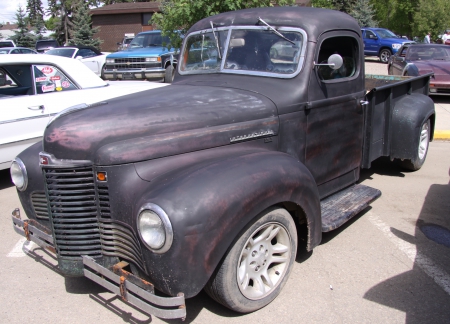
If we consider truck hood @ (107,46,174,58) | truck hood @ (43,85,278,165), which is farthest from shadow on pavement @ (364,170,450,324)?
truck hood @ (107,46,174,58)

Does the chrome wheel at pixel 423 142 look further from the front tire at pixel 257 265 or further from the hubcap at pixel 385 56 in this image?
the hubcap at pixel 385 56

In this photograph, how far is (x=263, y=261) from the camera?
10.3ft

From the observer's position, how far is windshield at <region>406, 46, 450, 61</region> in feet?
41.1

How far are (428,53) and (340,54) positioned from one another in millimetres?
9804

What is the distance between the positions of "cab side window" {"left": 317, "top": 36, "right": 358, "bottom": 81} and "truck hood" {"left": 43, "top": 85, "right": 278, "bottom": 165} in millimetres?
789

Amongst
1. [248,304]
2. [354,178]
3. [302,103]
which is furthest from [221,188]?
[354,178]

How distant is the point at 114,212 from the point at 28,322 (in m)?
1.09

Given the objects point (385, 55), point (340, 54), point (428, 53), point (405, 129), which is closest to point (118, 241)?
point (340, 54)

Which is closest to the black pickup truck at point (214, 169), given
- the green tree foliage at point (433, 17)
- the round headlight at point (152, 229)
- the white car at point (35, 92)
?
the round headlight at point (152, 229)

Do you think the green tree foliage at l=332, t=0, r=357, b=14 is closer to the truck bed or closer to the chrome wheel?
the chrome wheel

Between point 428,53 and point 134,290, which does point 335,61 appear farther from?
point 428,53

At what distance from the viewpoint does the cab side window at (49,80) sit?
6121 millimetres

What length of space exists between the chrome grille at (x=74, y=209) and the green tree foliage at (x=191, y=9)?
5497 mm

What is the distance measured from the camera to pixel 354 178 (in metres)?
4.66
